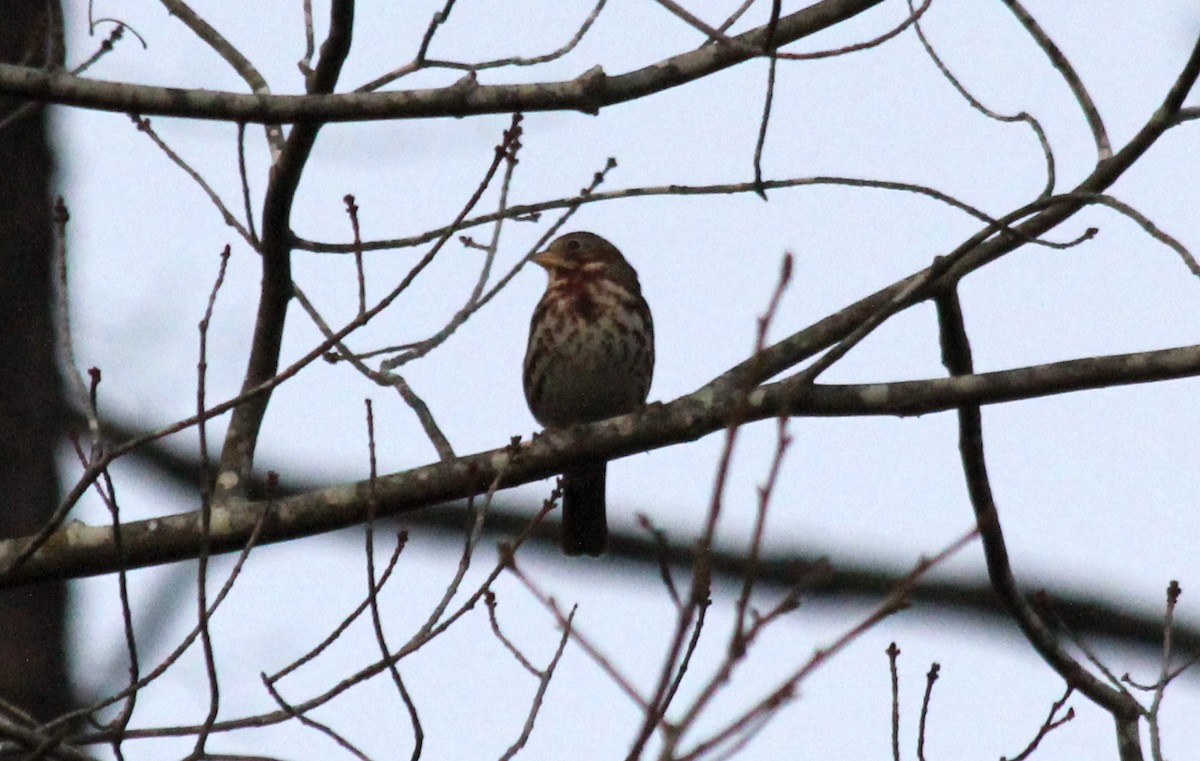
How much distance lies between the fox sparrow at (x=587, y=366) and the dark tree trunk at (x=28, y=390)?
6.41 ft

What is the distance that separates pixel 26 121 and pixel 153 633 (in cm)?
247

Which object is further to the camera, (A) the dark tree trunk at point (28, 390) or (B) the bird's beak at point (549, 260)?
(B) the bird's beak at point (549, 260)

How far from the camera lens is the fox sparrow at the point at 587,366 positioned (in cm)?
739

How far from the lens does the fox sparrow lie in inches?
291

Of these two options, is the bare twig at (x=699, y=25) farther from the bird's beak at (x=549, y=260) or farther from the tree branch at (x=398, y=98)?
the bird's beak at (x=549, y=260)

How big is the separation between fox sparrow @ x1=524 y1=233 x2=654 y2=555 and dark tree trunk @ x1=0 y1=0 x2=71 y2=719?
1955 mm

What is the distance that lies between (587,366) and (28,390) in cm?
223

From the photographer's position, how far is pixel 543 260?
319 inches

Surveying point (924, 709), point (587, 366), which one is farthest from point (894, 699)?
point (587, 366)

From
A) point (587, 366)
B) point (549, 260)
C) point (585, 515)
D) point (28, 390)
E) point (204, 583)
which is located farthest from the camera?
point (549, 260)

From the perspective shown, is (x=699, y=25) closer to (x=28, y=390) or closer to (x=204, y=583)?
(x=204, y=583)

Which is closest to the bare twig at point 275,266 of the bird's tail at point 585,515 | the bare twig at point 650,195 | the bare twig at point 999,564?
the bare twig at point 650,195

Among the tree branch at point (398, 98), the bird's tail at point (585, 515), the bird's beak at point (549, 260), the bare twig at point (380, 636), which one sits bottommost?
the bare twig at point (380, 636)

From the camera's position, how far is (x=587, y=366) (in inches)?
291
